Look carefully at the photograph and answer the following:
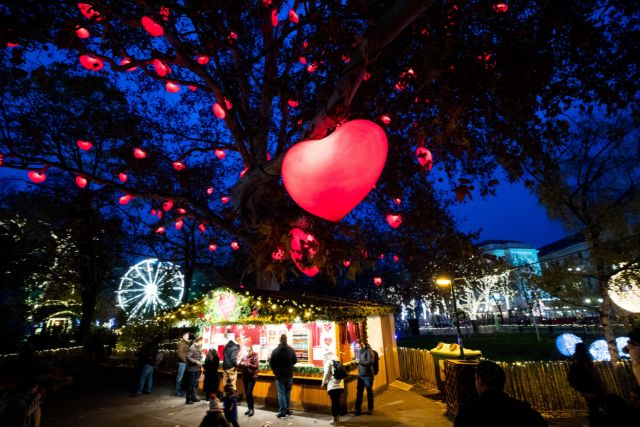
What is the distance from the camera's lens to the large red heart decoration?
10.3 ft

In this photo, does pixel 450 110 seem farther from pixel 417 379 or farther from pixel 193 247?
pixel 193 247

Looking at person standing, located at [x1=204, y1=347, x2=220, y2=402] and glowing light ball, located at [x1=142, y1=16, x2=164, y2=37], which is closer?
glowing light ball, located at [x1=142, y1=16, x2=164, y2=37]

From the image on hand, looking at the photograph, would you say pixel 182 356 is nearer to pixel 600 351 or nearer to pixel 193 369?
pixel 193 369

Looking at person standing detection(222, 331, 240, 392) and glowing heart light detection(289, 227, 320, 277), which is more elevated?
glowing heart light detection(289, 227, 320, 277)

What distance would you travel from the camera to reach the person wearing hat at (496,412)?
88.3 inches

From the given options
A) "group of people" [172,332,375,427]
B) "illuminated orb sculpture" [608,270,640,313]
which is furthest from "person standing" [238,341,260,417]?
"illuminated orb sculpture" [608,270,640,313]

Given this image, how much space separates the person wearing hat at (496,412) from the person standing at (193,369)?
10405 mm

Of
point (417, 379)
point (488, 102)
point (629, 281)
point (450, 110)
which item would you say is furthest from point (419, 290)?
point (450, 110)

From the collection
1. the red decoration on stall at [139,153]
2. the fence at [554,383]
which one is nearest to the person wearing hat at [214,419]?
the red decoration on stall at [139,153]

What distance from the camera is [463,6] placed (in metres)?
6.04

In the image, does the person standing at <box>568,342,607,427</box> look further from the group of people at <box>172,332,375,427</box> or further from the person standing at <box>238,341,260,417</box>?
the person standing at <box>238,341,260,417</box>

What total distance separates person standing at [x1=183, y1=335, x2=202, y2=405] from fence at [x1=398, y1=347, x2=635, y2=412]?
372 inches

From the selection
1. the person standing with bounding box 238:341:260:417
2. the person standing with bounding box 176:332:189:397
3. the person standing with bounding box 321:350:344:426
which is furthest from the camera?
the person standing with bounding box 176:332:189:397

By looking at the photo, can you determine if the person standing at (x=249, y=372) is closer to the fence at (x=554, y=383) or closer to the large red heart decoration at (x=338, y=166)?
the fence at (x=554, y=383)
